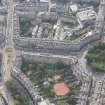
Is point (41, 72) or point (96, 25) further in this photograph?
point (96, 25)

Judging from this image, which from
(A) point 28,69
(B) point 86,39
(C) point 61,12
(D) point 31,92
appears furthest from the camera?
(C) point 61,12

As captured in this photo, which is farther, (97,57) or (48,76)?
(97,57)

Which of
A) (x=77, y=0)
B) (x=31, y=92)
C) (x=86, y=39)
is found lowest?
(x=31, y=92)

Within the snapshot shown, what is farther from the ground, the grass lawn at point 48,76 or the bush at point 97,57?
the bush at point 97,57

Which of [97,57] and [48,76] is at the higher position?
[97,57]

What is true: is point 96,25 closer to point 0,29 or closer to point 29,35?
point 29,35

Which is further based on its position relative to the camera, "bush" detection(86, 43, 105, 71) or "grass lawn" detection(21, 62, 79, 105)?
"bush" detection(86, 43, 105, 71)

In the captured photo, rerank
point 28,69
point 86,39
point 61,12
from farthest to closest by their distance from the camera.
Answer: point 61,12 → point 86,39 → point 28,69

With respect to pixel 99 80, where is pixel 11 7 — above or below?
above

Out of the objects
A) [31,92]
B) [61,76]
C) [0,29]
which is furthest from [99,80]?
[0,29]

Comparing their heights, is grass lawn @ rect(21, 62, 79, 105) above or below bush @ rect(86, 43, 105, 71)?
below

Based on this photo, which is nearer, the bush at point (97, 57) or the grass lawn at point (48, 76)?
the grass lawn at point (48, 76)
